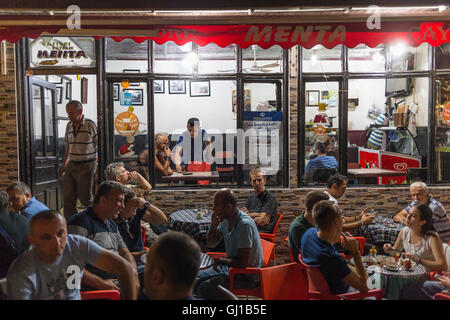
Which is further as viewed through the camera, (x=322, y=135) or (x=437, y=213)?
(x=322, y=135)

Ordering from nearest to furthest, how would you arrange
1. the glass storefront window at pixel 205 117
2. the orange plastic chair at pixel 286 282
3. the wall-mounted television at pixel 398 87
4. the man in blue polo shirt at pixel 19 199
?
the orange plastic chair at pixel 286 282 < the man in blue polo shirt at pixel 19 199 < the glass storefront window at pixel 205 117 < the wall-mounted television at pixel 398 87

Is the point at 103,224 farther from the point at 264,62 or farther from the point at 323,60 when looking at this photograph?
the point at 323,60

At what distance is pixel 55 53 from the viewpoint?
275 inches

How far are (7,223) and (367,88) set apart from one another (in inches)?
402

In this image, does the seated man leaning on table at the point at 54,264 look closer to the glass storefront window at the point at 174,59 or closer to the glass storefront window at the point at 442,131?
the glass storefront window at the point at 174,59

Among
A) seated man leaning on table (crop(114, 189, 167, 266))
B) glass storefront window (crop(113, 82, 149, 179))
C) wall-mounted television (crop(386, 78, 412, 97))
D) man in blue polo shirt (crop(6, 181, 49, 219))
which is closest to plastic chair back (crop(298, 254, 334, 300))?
seated man leaning on table (crop(114, 189, 167, 266))

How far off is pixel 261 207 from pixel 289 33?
2.46 meters

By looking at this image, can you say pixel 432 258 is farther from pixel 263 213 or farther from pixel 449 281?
pixel 263 213

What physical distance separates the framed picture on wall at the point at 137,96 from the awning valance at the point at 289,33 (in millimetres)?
2104

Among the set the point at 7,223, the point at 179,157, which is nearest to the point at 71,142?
the point at 179,157

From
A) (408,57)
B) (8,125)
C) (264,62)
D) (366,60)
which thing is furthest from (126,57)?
(408,57)

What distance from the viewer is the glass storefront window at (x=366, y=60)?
291 inches

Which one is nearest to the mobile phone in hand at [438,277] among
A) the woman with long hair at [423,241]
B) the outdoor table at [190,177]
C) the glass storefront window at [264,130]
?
the woman with long hair at [423,241]

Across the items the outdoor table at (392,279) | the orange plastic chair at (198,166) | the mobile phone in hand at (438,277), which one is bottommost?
the outdoor table at (392,279)
